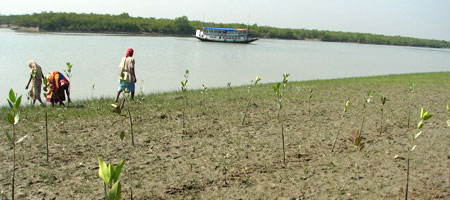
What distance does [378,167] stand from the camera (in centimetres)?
436

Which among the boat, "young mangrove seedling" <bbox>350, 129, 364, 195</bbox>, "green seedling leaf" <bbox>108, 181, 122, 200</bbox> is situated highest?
the boat

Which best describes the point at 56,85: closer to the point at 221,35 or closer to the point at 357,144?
the point at 357,144

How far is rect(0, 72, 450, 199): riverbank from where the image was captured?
144 inches

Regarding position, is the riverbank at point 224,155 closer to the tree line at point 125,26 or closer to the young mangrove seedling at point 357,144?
the young mangrove seedling at point 357,144

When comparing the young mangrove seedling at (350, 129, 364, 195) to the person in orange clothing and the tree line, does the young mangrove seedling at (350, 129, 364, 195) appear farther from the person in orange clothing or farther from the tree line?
the tree line

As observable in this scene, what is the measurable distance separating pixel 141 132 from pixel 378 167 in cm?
358

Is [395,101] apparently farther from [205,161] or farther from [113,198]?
[113,198]

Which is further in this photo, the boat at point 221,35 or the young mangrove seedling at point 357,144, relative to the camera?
the boat at point 221,35

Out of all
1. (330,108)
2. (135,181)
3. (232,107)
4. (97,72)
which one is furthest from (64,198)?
(97,72)

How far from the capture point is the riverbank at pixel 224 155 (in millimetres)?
3664

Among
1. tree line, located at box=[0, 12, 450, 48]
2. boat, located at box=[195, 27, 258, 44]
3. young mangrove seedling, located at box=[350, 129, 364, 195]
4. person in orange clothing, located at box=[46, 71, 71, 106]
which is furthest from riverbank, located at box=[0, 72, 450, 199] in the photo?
tree line, located at box=[0, 12, 450, 48]

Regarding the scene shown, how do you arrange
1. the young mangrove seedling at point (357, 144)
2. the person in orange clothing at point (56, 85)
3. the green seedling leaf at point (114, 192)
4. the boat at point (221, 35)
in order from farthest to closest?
the boat at point (221, 35) → the person in orange clothing at point (56, 85) → the young mangrove seedling at point (357, 144) → the green seedling leaf at point (114, 192)

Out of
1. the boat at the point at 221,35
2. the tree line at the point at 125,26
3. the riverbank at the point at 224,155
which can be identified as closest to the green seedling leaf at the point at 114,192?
the riverbank at the point at 224,155

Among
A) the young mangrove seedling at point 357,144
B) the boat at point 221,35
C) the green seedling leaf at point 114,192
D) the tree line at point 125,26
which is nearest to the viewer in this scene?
the green seedling leaf at point 114,192
